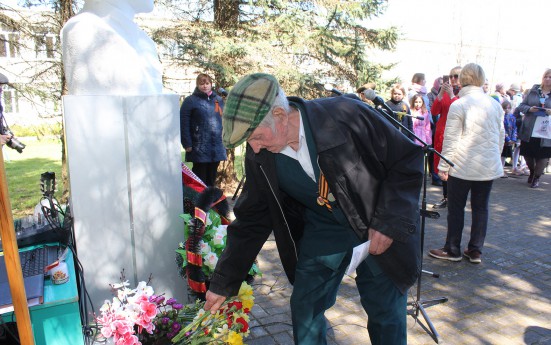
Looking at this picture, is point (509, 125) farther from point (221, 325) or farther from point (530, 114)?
point (221, 325)

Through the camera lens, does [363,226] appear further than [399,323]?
No

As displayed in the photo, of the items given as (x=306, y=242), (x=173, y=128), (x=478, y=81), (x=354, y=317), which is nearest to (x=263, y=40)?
(x=478, y=81)

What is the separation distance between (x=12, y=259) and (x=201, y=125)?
15.7ft

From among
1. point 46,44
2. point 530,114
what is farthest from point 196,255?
point 530,114

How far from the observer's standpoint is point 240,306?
8.40 feet

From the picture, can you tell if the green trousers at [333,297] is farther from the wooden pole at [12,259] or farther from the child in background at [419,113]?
the child in background at [419,113]

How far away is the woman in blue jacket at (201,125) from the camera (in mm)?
6203

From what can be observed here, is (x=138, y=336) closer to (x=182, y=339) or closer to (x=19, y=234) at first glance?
(x=182, y=339)

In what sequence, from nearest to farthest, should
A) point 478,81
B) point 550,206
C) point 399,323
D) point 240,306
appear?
point 399,323
point 240,306
point 478,81
point 550,206

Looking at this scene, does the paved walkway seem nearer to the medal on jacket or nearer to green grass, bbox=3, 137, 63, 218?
the medal on jacket

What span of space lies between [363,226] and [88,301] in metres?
2.34

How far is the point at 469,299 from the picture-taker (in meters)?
3.95

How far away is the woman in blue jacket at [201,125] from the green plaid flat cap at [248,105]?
4.45 meters

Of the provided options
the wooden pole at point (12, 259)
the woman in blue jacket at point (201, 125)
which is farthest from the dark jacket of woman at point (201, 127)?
the wooden pole at point (12, 259)
